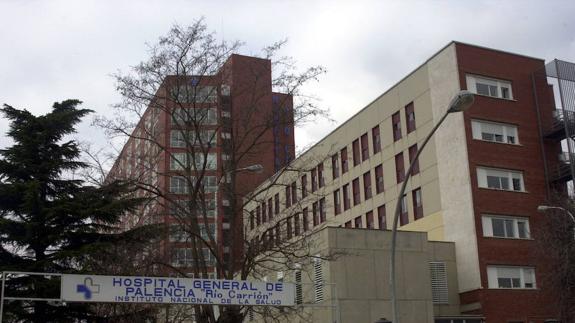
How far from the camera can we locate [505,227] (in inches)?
1646

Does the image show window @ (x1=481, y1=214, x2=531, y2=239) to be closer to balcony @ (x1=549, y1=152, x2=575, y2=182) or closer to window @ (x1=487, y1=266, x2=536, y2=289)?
window @ (x1=487, y1=266, x2=536, y2=289)

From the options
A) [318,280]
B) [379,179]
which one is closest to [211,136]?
[318,280]

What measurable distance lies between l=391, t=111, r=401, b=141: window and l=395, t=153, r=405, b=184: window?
122 centimetres

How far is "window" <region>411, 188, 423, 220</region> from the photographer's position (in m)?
45.9

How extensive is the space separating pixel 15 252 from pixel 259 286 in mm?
9439

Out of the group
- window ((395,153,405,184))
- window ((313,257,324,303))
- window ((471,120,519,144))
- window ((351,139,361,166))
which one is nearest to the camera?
window ((313,257,324,303))

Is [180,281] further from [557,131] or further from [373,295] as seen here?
[557,131]

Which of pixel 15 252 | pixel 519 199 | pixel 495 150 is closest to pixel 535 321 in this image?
pixel 519 199

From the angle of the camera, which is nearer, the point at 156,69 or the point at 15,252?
the point at 15,252

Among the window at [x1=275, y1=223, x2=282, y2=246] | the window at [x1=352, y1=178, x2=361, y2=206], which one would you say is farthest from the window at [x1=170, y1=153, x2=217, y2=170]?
the window at [x1=352, y1=178, x2=361, y2=206]

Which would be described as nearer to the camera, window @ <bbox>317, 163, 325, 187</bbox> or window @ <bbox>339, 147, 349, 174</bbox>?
window @ <bbox>339, 147, 349, 174</bbox>

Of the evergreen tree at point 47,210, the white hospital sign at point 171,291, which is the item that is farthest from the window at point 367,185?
the white hospital sign at point 171,291

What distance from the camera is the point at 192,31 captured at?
27.5 metres

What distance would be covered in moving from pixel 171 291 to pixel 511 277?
85.9ft
